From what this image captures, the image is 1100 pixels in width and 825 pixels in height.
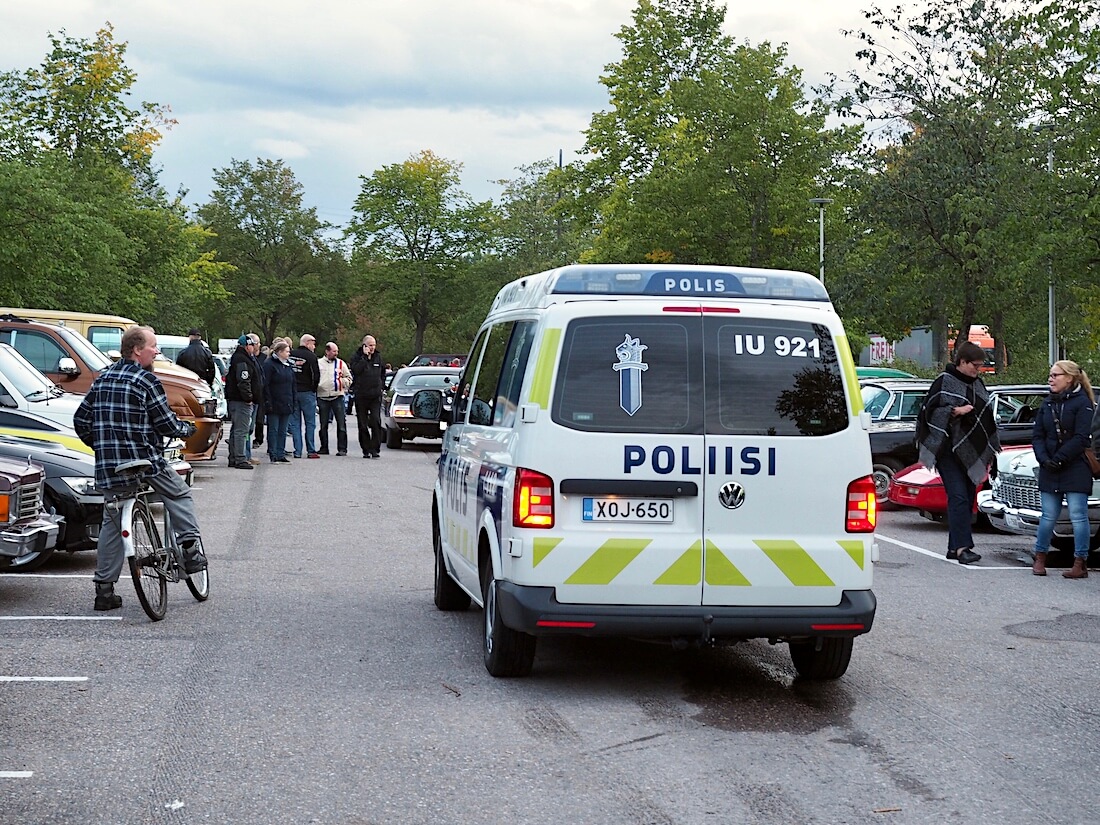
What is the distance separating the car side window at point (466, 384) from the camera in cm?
914

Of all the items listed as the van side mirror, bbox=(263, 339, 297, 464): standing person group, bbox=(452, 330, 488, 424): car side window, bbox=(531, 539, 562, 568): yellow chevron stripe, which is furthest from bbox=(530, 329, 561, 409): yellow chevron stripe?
bbox=(263, 339, 297, 464): standing person group

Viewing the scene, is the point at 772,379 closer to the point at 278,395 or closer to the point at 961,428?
the point at 961,428

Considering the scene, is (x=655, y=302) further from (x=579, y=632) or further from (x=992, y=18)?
(x=992, y=18)

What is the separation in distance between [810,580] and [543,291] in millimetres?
1917

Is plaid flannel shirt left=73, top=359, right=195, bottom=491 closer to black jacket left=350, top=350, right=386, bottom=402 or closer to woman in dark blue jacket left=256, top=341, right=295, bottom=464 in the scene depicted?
woman in dark blue jacket left=256, top=341, right=295, bottom=464

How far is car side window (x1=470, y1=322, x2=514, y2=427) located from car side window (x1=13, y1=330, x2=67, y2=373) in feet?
34.7

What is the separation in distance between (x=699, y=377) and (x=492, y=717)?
6.06ft

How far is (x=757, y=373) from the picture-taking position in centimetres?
721

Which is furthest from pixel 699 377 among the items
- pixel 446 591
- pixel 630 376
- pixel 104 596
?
pixel 104 596

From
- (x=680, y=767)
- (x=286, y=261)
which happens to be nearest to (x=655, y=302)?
(x=680, y=767)

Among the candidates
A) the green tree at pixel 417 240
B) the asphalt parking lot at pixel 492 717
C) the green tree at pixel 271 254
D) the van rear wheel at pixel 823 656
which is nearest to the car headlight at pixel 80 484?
the asphalt parking lot at pixel 492 717

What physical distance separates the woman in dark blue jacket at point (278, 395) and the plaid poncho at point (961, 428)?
38.1ft

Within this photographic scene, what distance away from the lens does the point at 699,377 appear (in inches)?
282

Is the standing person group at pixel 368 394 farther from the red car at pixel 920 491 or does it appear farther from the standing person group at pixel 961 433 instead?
the standing person group at pixel 961 433
